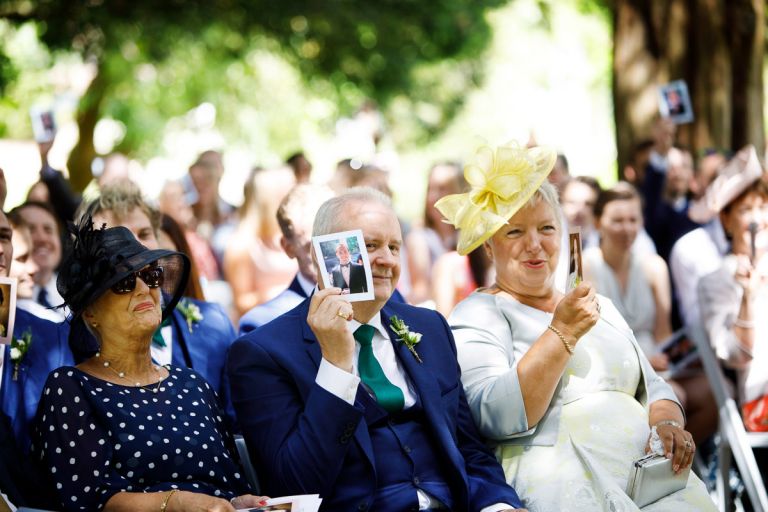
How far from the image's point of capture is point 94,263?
150 inches

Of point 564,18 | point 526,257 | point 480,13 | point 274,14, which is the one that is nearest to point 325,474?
point 526,257

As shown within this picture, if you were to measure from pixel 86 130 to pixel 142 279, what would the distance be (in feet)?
46.4

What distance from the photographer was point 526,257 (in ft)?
14.8

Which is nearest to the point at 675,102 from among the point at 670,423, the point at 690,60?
the point at 690,60

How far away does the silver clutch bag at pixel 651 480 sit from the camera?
161 inches

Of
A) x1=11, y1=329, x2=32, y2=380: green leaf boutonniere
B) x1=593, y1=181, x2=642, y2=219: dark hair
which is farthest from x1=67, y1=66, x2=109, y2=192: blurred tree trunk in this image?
x1=11, y1=329, x2=32, y2=380: green leaf boutonniere

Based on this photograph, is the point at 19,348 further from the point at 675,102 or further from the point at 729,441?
the point at 675,102

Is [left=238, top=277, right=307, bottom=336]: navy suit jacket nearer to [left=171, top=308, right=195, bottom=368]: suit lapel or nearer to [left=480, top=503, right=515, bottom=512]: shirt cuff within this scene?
[left=171, top=308, right=195, bottom=368]: suit lapel

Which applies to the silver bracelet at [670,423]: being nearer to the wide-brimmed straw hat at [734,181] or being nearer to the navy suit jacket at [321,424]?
the navy suit jacket at [321,424]

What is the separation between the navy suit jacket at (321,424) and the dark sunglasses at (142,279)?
374mm

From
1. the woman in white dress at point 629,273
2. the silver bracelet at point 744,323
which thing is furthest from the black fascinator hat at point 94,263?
the woman in white dress at point 629,273

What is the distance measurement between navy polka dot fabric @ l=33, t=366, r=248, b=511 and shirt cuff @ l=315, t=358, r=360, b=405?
0.53m

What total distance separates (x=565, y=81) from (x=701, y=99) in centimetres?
1979

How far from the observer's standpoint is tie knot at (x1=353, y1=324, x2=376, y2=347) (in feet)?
13.2
